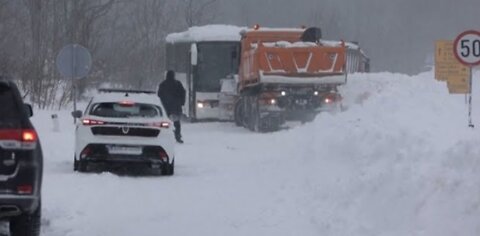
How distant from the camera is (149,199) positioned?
15.5m

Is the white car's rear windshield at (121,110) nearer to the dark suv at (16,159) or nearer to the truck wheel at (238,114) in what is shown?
the dark suv at (16,159)

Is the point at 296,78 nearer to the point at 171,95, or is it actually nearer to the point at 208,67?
the point at 171,95

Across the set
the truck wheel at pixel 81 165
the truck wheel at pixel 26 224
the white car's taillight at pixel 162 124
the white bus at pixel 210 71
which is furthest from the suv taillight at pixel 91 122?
the white bus at pixel 210 71

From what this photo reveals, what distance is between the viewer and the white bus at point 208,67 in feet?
126

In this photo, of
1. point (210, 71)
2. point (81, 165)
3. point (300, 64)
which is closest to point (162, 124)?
point (81, 165)

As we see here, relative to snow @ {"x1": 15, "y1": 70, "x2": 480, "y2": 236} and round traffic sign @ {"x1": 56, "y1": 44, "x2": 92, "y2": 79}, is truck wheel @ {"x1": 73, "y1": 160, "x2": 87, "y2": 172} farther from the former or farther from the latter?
round traffic sign @ {"x1": 56, "y1": 44, "x2": 92, "y2": 79}

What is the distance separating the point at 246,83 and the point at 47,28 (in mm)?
13599

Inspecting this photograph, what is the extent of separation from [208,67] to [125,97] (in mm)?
20047

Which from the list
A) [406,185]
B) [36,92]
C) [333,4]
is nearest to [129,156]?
[406,185]

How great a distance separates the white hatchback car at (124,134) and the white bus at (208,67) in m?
19.1

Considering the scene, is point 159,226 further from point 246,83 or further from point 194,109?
point 194,109

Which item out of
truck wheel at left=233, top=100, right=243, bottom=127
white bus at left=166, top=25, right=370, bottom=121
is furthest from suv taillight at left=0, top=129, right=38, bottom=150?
white bus at left=166, top=25, right=370, bottom=121

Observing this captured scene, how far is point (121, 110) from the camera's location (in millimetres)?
18531

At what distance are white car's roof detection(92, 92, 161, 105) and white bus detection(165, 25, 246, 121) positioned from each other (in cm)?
1842
